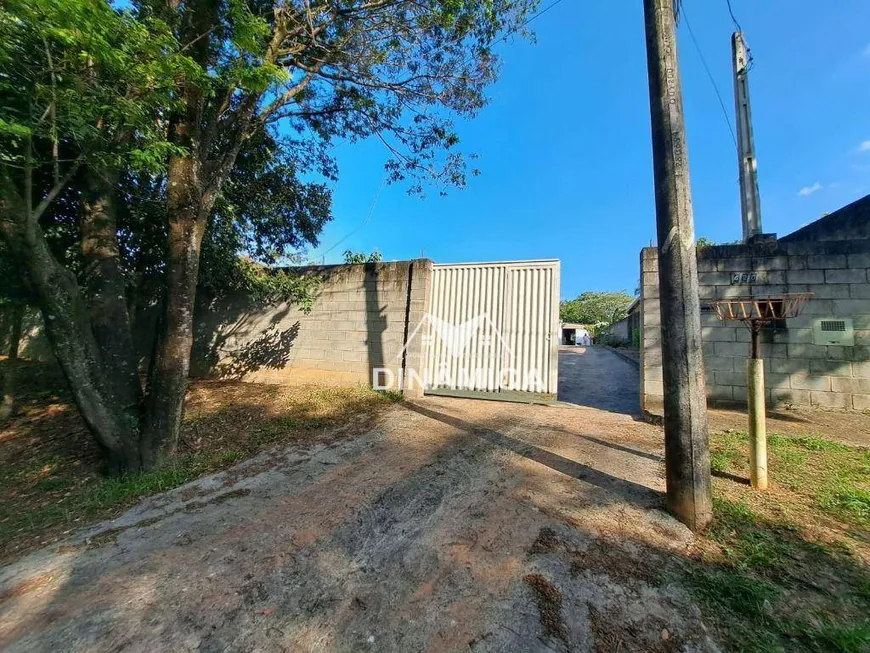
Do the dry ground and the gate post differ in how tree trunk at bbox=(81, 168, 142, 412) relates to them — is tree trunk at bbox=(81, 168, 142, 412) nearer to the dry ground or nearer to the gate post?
the dry ground

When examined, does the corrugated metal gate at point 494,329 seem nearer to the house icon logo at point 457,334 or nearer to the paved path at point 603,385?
the house icon logo at point 457,334

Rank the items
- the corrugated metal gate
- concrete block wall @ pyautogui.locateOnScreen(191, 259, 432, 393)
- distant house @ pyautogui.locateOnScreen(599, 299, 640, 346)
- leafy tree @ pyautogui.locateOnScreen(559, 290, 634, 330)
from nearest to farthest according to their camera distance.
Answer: the corrugated metal gate
concrete block wall @ pyautogui.locateOnScreen(191, 259, 432, 393)
distant house @ pyautogui.locateOnScreen(599, 299, 640, 346)
leafy tree @ pyautogui.locateOnScreen(559, 290, 634, 330)

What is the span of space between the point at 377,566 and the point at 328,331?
181 inches

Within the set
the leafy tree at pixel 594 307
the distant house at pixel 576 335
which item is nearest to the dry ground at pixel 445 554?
the distant house at pixel 576 335

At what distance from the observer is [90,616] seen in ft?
4.61

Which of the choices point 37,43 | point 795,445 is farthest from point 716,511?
point 37,43

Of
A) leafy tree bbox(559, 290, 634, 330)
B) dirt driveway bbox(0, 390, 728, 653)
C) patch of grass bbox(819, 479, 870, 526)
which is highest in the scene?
leafy tree bbox(559, 290, 634, 330)

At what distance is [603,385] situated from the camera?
617 cm

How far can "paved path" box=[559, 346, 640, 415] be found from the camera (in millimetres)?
4797

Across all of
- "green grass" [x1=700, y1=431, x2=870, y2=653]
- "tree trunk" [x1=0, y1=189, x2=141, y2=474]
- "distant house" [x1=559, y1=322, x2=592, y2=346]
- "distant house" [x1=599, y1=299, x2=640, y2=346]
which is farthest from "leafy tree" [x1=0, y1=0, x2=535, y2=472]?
"distant house" [x1=559, y1=322, x2=592, y2=346]

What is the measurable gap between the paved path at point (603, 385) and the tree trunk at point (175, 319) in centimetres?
483

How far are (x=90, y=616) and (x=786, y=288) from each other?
632 cm

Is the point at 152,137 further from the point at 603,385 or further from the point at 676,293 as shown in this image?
the point at 603,385

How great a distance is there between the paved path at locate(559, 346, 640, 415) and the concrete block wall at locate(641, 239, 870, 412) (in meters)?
0.74
